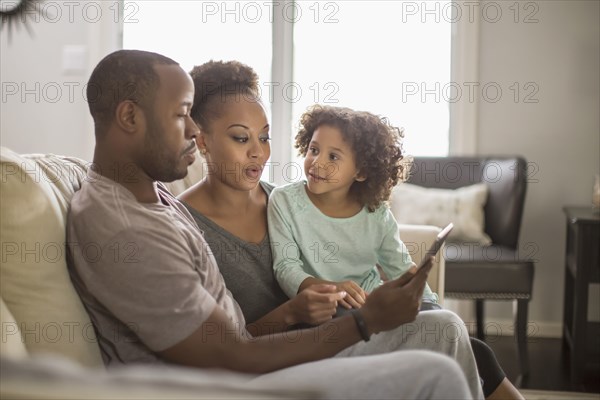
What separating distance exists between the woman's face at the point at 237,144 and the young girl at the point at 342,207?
0.16 meters

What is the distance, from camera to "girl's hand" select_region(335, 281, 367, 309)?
1.80 metres

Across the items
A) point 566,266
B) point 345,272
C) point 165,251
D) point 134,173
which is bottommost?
point 566,266

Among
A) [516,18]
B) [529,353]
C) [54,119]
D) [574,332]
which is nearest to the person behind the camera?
[574,332]

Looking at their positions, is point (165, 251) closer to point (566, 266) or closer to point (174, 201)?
point (174, 201)

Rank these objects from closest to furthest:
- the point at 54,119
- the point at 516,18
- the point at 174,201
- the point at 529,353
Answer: the point at 174,201
the point at 529,353
the point at 516,18
the point at 54,119

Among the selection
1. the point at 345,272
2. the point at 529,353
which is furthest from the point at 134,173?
the point at 529,353

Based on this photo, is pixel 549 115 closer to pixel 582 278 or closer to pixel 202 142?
pixel 582 278

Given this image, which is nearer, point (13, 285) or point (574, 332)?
point (13, 285)

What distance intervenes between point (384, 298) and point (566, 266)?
2513mm

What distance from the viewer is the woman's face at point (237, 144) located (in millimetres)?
1902

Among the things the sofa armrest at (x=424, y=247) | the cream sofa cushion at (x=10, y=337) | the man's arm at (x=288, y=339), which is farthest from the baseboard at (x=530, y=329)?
the cream sofa cushion at (x=10, y=337)

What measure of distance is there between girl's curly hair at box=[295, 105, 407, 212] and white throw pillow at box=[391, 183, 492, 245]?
1.40 m

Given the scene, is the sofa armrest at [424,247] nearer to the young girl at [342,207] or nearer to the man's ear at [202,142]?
the young girl at [342,207]

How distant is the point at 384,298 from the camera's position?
1.48 m
